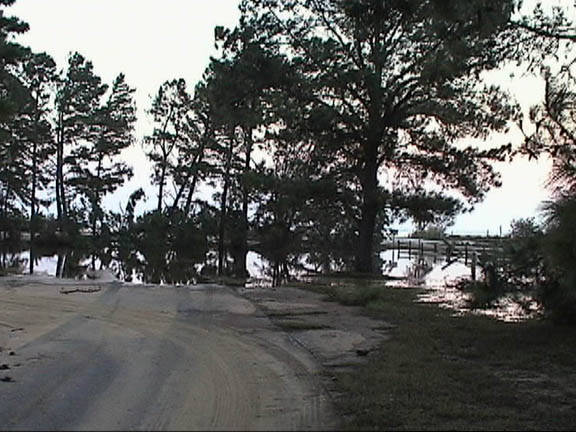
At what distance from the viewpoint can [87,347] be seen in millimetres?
8516

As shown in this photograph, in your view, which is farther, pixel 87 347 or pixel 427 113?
pixel 427 113

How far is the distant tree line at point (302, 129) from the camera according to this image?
874cm

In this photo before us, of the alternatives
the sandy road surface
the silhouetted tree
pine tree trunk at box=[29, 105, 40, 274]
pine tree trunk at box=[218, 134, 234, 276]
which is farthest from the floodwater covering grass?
pine tree trunk at box=[29, 105, 40, 274]

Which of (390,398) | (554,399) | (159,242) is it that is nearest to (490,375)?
(554,399)

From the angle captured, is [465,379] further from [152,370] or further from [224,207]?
[224,207]

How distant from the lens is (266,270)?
2823cm

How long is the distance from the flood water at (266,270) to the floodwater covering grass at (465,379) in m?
3.52

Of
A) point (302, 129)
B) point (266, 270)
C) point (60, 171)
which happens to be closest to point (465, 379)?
point (302, 129)

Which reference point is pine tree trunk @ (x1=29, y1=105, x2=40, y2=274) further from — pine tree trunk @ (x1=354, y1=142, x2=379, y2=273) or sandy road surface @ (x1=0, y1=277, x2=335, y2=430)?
sandy road surface @ (x1=0, y1=277, x2=335, y2=430)

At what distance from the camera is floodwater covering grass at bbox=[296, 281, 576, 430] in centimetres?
512

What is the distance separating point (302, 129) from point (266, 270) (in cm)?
989

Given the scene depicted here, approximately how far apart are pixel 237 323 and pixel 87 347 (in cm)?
259

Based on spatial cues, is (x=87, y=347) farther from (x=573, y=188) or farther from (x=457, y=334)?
(x=573, y=188)

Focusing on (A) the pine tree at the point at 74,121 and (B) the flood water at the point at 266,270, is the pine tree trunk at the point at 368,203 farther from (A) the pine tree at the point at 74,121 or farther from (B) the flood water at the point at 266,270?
(A) the pine tree at the point at 74,121
